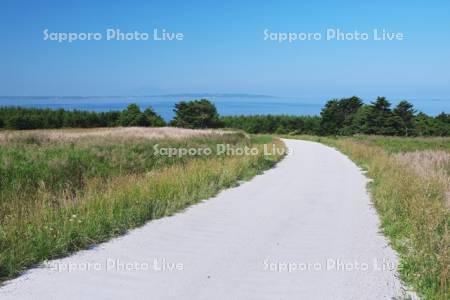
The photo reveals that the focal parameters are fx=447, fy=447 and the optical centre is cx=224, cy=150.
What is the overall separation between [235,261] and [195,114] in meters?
80.8

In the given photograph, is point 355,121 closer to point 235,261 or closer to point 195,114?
point 195,114

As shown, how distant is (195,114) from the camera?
283 ft

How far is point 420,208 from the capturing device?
25.8 ft

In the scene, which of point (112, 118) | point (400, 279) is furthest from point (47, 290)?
point (112, 118)

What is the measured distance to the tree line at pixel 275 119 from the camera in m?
71.1

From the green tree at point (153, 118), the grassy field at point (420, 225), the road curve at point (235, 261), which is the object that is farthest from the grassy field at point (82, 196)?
the green tree at point (153, 118)

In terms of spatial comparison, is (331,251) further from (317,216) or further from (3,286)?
(3,286)

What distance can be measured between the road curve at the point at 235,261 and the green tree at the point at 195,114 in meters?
75.7

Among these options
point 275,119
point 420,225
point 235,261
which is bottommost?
point 235,261

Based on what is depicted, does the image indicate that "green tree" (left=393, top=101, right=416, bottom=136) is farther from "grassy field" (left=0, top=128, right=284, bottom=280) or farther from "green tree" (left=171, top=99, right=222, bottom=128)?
"grassy field" (left=0, top=128, right=284, bottom=280)

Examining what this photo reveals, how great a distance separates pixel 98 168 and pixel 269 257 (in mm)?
10902

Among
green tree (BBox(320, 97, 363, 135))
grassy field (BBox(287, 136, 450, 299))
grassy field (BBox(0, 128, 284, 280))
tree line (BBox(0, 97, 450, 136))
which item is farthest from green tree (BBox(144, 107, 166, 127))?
grassy field (BBox(287, 136, 450, 299))

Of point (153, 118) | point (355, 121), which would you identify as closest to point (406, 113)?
point (355, 121)

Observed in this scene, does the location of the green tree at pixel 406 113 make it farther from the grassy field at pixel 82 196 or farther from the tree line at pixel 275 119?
the grassy field at pixel 82 196
